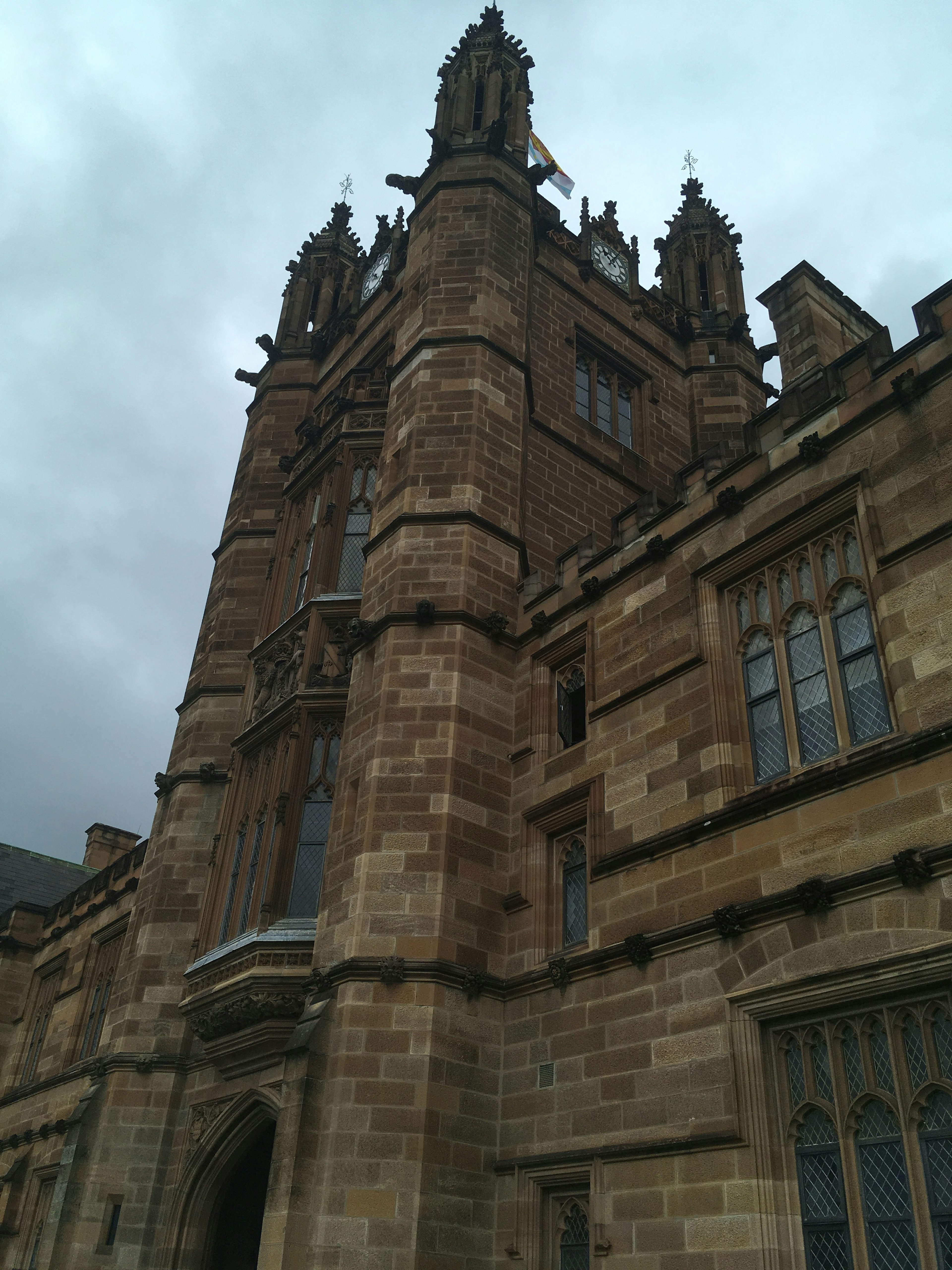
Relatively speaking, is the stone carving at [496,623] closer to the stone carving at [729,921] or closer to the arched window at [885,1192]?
the stone carving at [729,921]

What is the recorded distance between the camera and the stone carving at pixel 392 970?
1088 centimetres

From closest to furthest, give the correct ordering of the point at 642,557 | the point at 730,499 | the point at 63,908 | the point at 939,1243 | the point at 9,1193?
the point at 939,1243 → the point at 730,499 → the point at 642,557 → the point at 9,1193 → the point at 63,908

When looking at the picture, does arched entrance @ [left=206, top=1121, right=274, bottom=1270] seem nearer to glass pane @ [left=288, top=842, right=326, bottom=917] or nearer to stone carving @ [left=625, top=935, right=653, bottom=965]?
glass pane @ [left=288, top=842, right=326, bottom=917]

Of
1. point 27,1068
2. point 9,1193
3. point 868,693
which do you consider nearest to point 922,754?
point 868,693

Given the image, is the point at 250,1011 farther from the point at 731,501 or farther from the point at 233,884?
the point at 731,501

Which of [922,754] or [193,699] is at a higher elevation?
[193,699]

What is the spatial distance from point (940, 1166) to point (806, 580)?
5.01 m

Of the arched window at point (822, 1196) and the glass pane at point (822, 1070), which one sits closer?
the arched window at point (822, 1196)

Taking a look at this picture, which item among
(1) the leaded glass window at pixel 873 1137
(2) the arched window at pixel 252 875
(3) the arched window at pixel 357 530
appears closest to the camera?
(1) the leaded glass window at pixel 873 1137

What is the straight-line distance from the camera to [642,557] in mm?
12234

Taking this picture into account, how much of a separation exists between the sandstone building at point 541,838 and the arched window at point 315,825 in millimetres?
55

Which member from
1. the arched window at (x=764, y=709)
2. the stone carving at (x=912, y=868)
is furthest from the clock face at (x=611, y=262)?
the stone carving at (x=912, y=868)

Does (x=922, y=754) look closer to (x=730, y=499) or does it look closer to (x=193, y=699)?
(x=730, y=499)

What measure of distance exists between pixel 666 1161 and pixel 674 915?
2.00 metres
